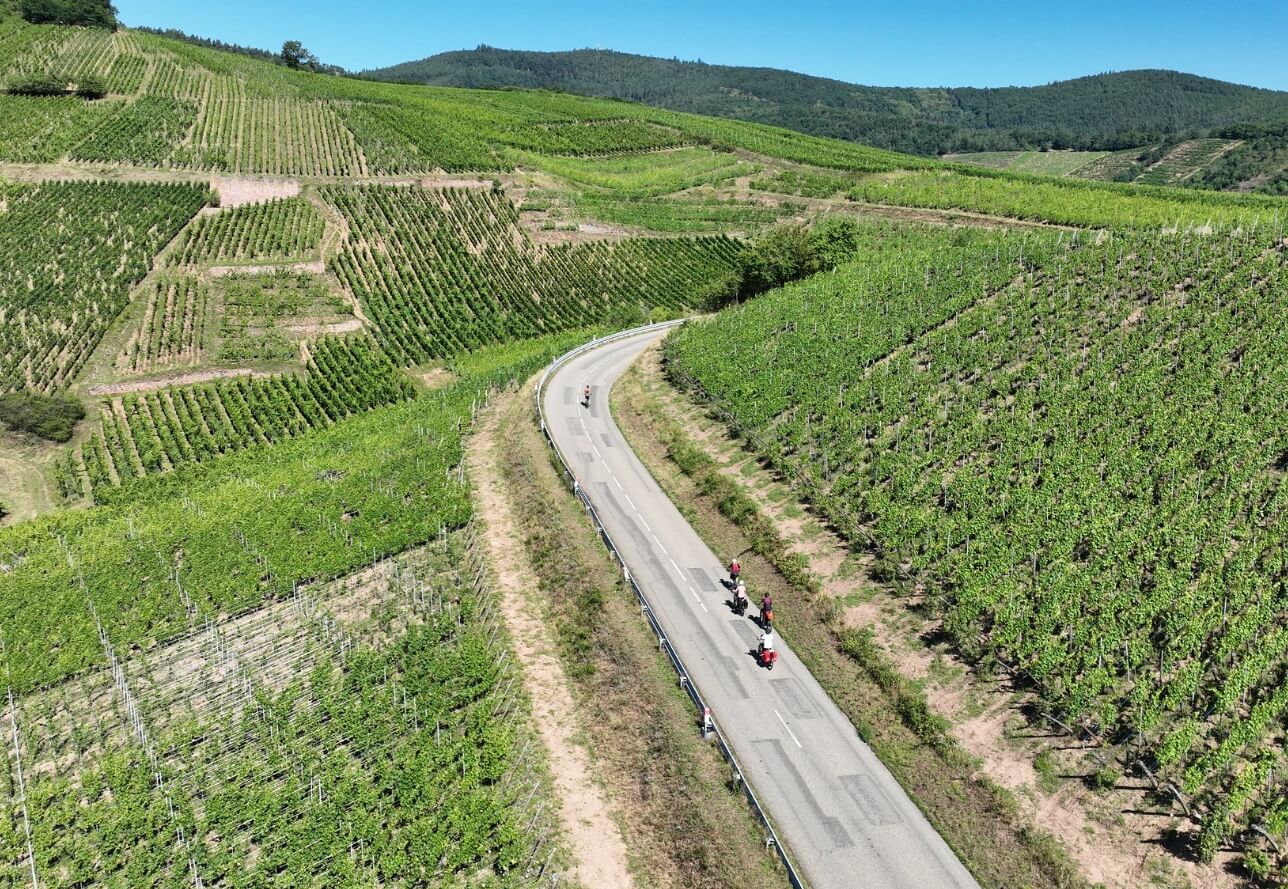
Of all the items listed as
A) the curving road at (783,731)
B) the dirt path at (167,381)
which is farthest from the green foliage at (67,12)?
the curving road at (783,731)

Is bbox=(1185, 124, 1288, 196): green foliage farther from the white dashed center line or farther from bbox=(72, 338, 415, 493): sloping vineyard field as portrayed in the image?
the white dashed center line

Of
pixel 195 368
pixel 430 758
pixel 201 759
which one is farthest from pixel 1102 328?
pixel 195 368

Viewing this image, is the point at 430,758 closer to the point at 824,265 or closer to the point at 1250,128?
the point at 824,265

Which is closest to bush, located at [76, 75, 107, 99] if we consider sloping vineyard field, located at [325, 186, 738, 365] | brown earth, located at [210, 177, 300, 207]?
brown earth, located at [210, 177, 300, 207]

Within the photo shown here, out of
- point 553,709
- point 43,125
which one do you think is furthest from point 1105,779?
point 43,125

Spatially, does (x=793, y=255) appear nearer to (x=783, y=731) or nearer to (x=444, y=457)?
(x=444, y=457)
